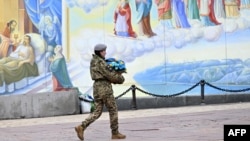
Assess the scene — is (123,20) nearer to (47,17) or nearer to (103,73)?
(47,17)

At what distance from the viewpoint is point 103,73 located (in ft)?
35.5

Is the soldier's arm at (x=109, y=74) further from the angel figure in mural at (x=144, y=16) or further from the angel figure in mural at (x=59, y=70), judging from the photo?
the angel figure in mural at (x=144, y=16)

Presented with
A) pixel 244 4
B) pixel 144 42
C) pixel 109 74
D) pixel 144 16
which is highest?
pixel 244 4

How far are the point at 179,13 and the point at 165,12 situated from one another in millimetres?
619

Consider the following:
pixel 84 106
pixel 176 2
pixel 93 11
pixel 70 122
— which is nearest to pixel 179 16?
pixel 176 2

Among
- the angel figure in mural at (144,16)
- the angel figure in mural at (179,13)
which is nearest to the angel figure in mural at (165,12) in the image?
the angel figure in mural at (179,13)

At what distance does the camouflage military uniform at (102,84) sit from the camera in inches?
426

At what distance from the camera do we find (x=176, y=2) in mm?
22266

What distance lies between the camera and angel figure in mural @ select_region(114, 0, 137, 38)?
21266 millimetres

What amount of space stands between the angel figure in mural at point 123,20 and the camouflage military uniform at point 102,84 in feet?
34.0

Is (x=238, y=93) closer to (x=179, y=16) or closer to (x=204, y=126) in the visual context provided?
(x=179, y=16)

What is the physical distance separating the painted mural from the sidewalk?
3.92 m

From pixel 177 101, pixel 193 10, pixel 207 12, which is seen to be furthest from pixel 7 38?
pixel 207 12

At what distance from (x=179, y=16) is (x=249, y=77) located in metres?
4.09
